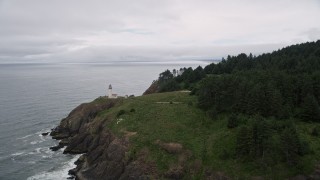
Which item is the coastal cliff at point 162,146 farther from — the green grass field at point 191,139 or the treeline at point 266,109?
the treeline at point 266,109

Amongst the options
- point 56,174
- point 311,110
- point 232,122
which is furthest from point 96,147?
point 311,110

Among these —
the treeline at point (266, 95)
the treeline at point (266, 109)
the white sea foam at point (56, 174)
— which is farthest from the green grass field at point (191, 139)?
the white sea foam at point (56, 174)

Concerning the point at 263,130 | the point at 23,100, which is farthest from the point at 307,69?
the point at 23,100

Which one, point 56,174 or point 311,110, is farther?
point 56,174

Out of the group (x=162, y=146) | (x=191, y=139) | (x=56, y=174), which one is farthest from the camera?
(x=56, y=174)

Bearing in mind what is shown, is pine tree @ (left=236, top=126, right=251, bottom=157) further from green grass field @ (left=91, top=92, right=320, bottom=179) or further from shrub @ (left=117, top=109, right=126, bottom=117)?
shrub @ (left=117, top=109, right=126, bottom=117)

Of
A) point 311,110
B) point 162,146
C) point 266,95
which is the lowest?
point 162,146

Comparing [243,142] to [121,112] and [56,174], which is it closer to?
[121,112]

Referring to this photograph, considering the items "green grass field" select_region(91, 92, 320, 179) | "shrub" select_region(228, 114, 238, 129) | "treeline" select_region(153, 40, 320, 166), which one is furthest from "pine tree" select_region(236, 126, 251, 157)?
"shrub" select_region(228, 114, 238, 129)
